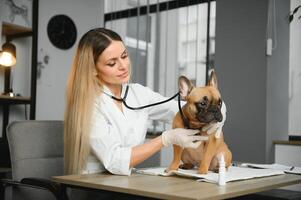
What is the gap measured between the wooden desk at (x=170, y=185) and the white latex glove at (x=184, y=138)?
0.41 ft

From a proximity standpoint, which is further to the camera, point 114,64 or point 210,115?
point 114,64

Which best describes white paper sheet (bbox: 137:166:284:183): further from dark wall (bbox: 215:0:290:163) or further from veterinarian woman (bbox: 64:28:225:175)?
dark wall (bbox: 215:0:290:163)

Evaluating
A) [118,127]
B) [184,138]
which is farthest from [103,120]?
[184,138]

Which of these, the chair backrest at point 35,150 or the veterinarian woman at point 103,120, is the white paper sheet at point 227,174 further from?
the chair backrest at point 35,150

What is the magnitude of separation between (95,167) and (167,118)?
19.2 inches

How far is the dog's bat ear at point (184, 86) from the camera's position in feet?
4.75

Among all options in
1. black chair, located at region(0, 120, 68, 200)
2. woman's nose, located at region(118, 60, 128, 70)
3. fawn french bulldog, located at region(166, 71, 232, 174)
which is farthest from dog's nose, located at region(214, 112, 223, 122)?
black chair, located at region(0, 120, 68, 200)

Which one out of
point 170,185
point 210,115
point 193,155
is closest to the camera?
point 170,185

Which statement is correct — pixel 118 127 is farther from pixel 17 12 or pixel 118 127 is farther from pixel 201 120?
pixel 17 12

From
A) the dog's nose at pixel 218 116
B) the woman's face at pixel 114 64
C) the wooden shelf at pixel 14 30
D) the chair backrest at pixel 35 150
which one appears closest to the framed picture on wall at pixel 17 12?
the wooden shelf at pixel 14 30

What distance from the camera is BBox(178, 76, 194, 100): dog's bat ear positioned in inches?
56.9

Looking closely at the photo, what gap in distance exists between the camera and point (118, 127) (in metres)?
1.66

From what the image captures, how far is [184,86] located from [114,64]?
336 millimetres

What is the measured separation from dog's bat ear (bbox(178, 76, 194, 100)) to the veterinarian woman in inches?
5.3
